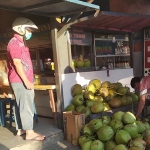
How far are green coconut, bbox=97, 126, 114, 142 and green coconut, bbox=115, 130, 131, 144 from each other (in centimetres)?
12

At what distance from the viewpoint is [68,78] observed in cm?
500

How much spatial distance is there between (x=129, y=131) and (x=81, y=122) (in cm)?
98

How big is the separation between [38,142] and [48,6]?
91.9 inches

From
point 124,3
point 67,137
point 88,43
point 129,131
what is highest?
point 124,3

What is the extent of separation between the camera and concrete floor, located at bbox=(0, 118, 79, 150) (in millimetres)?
3857

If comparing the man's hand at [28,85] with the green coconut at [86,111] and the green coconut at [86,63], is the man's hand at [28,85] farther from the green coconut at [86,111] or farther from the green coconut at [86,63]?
the green coconut at [86,63]

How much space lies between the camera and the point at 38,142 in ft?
13.2

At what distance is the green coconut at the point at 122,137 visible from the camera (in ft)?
11.7

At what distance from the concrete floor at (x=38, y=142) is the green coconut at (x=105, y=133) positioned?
0.64 metres

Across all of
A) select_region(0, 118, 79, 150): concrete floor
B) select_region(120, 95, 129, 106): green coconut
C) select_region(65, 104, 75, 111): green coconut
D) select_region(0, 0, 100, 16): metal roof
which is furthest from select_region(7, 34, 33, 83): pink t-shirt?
select_region(120, 95, 129, 106): green coconut

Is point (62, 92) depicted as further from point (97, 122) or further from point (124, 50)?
point (124, 50)

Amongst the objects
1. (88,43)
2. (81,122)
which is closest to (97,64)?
(88,43)

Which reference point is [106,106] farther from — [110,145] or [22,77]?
[22,77]

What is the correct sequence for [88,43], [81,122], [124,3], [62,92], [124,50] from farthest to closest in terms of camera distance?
[124,3] < [124,50] < [88,43] < [62,92] < [81,122]
